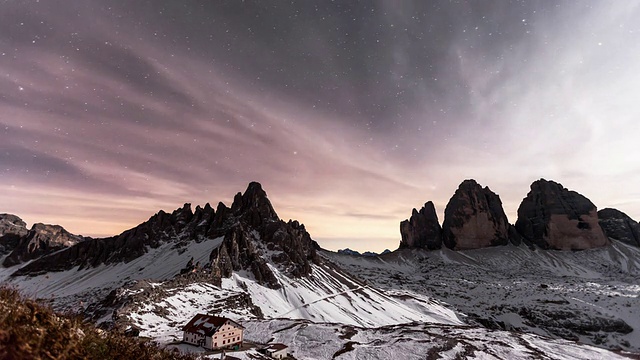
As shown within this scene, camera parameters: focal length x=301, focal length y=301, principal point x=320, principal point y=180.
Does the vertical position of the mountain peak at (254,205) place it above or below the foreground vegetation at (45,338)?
above

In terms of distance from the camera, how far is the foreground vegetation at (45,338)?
182 inches

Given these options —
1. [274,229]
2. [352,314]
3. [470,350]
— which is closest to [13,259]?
[274,229]

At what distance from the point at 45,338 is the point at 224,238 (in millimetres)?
131544

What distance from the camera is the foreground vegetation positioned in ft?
15.2

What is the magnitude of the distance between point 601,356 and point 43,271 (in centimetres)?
23696

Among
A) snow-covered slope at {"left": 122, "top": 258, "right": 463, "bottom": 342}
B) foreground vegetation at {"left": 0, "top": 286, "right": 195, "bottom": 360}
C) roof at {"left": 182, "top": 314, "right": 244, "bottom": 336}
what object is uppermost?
foreground vegetation at {"left": 0, "top": 286, "right": 195, "bottom": 360}

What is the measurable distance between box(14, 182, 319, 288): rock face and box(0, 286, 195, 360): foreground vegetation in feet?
393

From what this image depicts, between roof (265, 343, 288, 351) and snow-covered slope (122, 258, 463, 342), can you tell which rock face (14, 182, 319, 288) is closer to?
snow-covered slope (122, 258, 463, 342)

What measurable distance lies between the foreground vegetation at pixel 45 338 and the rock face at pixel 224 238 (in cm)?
11966

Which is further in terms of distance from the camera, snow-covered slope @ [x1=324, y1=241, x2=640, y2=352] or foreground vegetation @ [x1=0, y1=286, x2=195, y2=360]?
snow-covered slope @ [x1=324, y1=241, x2=640, y2=352]

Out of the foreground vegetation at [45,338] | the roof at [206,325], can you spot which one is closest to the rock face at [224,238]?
the roof at [206,325]

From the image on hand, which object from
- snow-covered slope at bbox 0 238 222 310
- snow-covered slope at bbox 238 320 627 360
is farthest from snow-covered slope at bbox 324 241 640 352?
snow-covered slope at bbox 0 238 222 310

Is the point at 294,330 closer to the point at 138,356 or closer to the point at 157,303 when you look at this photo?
the point at 157,303

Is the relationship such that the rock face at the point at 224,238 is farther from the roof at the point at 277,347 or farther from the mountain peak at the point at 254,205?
the roof at the point at 277,347
